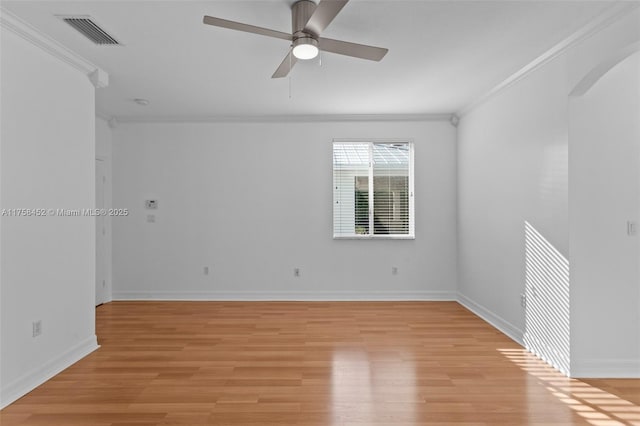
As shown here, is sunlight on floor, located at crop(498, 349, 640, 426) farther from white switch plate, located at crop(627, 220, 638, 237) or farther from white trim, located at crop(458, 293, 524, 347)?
white switch plate, located at crop(627, 220, 638, 237)

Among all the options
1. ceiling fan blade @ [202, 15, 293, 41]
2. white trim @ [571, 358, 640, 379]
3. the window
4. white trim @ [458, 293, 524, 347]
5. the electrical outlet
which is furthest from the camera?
the window

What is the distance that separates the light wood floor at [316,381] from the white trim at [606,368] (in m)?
0.09

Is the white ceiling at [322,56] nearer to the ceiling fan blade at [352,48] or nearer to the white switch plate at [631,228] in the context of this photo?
the ceiling fan blade at [352,48]

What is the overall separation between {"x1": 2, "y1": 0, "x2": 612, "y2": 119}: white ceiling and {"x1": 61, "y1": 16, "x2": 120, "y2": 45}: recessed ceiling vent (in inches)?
2.8

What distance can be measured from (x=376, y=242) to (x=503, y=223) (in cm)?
→ 197

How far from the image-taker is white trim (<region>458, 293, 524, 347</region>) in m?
3.93

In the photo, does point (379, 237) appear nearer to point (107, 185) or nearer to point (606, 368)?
point (606, 368)

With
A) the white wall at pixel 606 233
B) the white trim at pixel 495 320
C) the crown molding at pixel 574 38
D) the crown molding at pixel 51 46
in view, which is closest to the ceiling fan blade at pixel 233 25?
the crown molding at pixel 51 46

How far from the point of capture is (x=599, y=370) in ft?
10.1

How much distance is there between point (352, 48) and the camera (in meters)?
2.62

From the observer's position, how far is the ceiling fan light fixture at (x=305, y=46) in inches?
100

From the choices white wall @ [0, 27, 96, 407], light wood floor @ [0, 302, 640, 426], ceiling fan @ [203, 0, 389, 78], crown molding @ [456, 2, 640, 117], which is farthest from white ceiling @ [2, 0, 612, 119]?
light wood floor @ [0, 302, 640, 426]

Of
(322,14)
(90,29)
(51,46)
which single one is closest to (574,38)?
(322,14)

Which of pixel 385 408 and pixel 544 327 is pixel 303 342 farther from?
pixel 544 327
